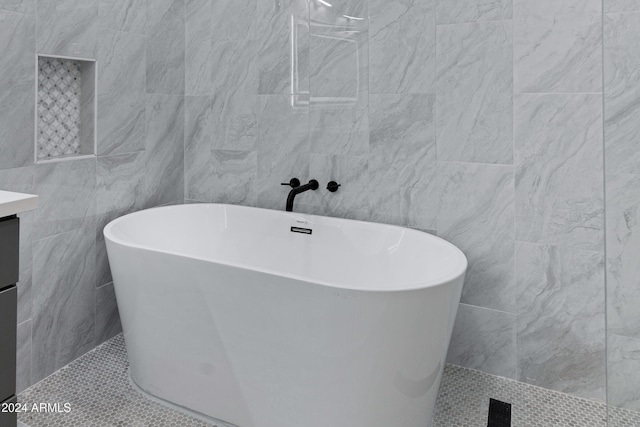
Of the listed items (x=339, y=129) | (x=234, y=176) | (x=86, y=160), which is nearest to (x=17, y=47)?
(x=86, y=160)

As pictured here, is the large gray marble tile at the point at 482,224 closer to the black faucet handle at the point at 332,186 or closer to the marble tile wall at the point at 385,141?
the marble tile wall at the point at 385,141

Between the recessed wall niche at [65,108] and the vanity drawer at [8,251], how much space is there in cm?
113

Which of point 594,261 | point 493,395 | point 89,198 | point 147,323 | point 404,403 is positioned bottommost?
point 493,395

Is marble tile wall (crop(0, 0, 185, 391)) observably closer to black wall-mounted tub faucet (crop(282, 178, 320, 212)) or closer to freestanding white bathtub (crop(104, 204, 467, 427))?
freestanding white bathtub (crop(104, 204, 467, 427))

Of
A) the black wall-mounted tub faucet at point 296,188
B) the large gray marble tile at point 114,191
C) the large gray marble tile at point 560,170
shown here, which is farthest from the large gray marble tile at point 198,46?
the large gray marble tile at point 560,170

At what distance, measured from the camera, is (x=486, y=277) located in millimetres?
2141

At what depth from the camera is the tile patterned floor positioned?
70.4 inches

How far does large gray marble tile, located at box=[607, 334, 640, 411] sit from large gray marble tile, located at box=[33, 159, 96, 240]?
2150mm

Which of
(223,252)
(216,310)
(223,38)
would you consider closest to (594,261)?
(216,310)

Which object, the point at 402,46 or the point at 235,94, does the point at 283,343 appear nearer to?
the point at 402,46

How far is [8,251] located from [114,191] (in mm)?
1481

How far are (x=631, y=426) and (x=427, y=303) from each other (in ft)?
2.04

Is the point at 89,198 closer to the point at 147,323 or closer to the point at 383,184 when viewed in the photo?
the point at 147,323

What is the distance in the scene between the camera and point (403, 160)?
89.7 inches
